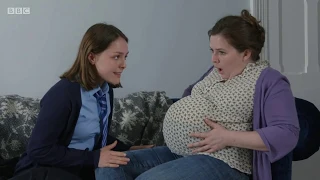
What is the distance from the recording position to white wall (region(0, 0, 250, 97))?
221cm

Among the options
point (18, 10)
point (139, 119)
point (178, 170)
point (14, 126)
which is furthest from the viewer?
point (18, 10)

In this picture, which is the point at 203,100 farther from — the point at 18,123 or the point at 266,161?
the point at 18,123

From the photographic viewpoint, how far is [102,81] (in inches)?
61.6

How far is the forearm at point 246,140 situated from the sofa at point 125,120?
404mm

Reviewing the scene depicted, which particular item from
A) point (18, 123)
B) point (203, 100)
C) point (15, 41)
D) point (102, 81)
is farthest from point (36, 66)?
point (203, 100)

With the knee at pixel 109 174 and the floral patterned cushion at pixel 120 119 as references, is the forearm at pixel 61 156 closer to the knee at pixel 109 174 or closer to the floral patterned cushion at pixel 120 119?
the knee at pixel 109 174

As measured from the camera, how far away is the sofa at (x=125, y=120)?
1.64 m

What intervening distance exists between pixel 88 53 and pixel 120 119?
0.59 meters

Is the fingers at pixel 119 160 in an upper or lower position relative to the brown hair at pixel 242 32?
lower

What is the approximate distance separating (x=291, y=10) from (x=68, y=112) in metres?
1.60

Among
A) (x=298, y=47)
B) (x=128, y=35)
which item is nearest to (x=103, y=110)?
(x=128, y=35)

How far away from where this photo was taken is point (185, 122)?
137cm

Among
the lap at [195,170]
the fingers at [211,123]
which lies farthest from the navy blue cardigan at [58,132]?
the fingers at [211,123]

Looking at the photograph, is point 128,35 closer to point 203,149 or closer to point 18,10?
point 18,10
